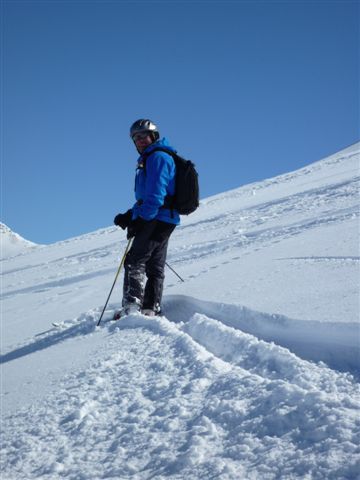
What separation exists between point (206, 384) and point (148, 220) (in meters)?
2.41

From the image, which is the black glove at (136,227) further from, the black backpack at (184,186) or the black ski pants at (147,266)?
the black backpack at (184,186)

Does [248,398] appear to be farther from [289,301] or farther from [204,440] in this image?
[289,301]

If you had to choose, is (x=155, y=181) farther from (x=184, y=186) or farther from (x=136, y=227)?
(x=136, y=227)

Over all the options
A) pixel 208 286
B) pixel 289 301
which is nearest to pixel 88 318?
pixel 208 286

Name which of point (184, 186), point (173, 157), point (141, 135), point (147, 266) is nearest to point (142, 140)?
point (141, 135)

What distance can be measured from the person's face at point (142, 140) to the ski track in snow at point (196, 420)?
249 cm

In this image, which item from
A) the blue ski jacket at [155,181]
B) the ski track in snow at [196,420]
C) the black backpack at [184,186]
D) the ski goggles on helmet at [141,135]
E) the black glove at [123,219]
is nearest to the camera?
the ski track in snow at [196,420]

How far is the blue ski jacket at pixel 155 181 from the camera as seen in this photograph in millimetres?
4258

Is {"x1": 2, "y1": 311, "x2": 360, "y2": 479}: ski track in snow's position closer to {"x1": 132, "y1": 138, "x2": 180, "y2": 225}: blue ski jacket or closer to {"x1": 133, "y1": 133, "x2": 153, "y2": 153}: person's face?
{"x1": 132, "y1": 138, "x2": 180, "y2": 225}: blue ski jacket

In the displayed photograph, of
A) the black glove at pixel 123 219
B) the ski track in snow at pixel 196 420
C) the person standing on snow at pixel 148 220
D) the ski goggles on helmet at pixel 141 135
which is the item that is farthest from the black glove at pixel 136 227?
the ski track in snow at pixel 196 420

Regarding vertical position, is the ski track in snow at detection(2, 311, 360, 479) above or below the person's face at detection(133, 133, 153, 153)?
below

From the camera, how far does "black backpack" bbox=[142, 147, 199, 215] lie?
4.40 m

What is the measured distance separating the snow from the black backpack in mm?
968

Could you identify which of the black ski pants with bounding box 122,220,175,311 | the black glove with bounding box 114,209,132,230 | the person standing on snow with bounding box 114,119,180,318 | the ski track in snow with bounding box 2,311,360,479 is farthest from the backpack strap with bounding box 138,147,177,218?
the ski track in snow with bounding box 2,311,360,479
